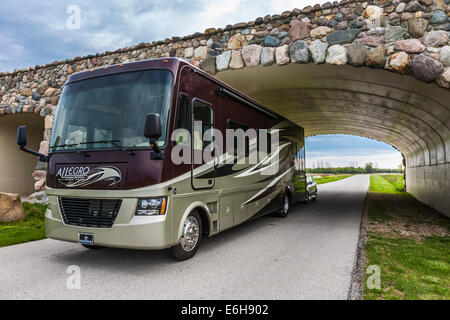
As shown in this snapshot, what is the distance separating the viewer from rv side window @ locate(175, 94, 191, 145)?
4.79 m

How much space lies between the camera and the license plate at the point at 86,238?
15.0ft

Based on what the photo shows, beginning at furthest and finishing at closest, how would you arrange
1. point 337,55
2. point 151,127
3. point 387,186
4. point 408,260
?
point 387,186 < point 337,55 < point 408,260 < point 151,127

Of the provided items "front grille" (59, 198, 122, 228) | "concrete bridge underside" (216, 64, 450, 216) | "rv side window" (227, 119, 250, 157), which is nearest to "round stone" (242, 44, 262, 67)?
"concrete bridge underside" (216, 64, 450, 216)

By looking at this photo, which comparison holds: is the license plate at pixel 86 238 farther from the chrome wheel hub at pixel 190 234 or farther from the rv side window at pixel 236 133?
the rv side window at pixel 236 133

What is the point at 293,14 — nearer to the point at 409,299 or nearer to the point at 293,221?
the point at 293,221

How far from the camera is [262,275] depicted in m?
4.50

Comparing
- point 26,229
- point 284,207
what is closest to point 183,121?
point 26,229

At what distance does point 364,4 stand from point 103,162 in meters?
6.65

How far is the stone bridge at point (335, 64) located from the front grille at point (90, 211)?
5401 millimetres

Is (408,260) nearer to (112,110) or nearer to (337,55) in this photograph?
(337,55)

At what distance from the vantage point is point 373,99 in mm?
10898

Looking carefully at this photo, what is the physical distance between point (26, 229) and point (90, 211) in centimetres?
377
